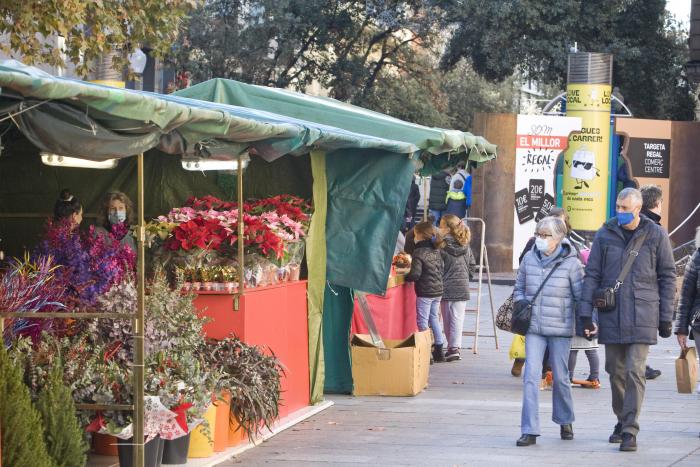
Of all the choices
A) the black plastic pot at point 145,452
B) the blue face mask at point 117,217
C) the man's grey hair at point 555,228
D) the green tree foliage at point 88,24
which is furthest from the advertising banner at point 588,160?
the black plastic pot at point 145,452

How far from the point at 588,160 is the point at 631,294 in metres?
17.0

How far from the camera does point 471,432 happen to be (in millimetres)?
9883

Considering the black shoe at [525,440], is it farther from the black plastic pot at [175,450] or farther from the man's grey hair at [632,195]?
the black plastic pot at [175,450]

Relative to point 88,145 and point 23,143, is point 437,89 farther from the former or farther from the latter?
point 88,145

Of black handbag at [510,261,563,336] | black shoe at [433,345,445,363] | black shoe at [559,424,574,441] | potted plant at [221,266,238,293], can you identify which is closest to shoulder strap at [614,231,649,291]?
black handbag at [510,261,563,336]

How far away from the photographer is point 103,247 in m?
8.57

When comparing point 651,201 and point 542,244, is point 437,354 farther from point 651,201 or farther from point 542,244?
point 542,244

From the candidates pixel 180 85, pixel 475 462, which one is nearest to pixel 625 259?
pixel 475 462

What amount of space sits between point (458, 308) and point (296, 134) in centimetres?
571

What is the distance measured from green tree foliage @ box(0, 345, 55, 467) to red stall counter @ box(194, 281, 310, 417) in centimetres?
266

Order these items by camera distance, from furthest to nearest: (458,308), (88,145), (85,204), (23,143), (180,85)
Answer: (180,85) → (458,308) → (85,204) → (23,143) → (88,145)

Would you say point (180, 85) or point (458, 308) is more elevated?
point (180, 85)

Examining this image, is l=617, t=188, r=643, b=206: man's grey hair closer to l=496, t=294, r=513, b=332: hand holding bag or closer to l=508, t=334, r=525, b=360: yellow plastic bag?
l=496, t=294, r=513, b=332: hand holding bag

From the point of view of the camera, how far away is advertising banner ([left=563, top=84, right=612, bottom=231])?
25.4 m
